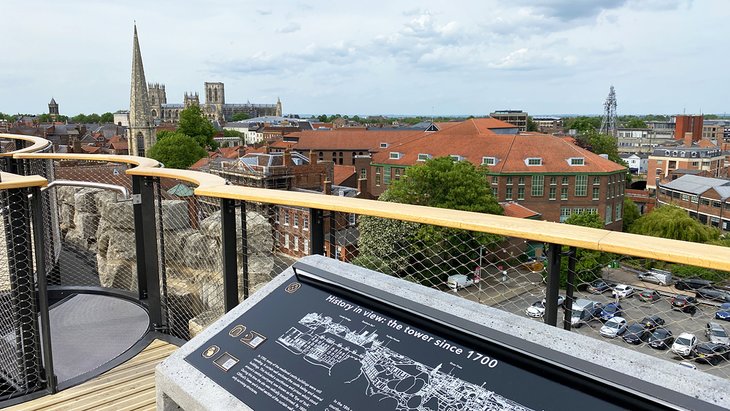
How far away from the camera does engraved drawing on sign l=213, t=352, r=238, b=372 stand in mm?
2340

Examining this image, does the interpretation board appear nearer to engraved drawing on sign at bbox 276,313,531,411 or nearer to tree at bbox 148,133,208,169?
engraved drawing on sign at bbox 276,313,531,411

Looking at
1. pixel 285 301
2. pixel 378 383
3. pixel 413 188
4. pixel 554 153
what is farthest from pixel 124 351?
pixel 554 153

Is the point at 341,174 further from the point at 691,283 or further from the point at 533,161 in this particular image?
the point at 691,283

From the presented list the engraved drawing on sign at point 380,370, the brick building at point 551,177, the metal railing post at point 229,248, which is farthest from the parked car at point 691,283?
the brick building at point 551,177

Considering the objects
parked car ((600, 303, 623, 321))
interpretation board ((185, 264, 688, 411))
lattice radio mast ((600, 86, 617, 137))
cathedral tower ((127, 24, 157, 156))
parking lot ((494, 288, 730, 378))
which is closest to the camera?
interpretation board ((185, 264, 688, 411))

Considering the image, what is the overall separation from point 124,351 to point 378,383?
112 inches

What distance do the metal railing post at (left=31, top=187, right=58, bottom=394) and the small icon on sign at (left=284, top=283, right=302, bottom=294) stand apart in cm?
165

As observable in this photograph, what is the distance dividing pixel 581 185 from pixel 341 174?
703 inches

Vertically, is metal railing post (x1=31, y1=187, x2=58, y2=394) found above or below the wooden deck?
above

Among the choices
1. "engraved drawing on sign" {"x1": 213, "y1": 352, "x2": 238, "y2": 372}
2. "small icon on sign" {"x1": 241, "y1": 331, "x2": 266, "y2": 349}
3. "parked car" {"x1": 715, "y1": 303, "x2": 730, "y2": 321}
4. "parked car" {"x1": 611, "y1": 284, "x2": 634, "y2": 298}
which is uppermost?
"small icon on sign" {"x1": 241, "y1": 331, "x2": 266, "y2": 349}

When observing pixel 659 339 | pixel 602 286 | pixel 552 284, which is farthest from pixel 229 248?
pixel 659 339

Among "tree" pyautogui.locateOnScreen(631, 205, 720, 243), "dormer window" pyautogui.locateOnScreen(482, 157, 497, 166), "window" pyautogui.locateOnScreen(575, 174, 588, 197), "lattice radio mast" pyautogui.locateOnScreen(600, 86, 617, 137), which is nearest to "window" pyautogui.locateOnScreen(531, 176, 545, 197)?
"window" pyautogui.locateOnScreen(575, 174, 588, 197)

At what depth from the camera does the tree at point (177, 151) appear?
45.3 metres

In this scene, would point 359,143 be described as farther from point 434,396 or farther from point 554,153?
point 434,396
